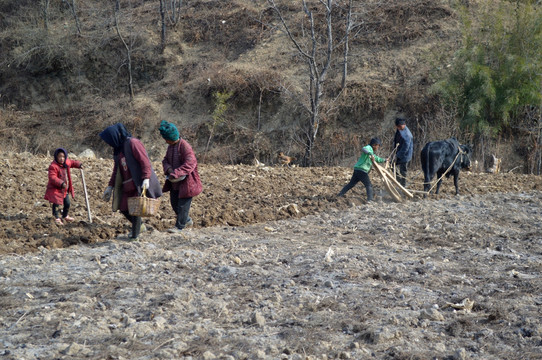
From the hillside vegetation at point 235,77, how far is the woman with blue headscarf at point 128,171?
1335 cm

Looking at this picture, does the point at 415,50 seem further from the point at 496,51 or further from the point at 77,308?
the point at 77,308

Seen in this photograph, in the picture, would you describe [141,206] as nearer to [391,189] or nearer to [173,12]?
[391,189]

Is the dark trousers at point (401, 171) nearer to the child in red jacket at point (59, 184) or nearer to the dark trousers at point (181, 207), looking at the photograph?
the dark trousers at point (181, 207)

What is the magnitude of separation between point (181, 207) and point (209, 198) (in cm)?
253

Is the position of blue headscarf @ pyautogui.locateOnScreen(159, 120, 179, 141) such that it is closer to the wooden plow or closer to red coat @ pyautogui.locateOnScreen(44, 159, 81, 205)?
red coat @ pyautogui.locateOnScreen(44, 159, 81, 205)

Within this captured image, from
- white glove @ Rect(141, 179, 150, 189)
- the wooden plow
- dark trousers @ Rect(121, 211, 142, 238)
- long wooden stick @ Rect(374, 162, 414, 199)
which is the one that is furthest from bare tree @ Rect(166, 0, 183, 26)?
white glove @ Rect(141, 179, 150, 189)

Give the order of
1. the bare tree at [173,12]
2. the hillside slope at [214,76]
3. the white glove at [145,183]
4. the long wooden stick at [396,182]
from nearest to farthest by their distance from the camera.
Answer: the white glove at [145,183] < the long wooden stick at [396,182] < the hillside slope at [214,76] < the bare tree at [173,12]

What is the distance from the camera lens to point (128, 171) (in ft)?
23.3

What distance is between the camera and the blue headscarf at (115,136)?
700 cm

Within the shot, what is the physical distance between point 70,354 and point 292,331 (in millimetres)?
1575

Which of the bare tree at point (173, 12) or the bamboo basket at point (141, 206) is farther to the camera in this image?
the bare tree at point (173, 12)

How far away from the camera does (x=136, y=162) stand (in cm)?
700

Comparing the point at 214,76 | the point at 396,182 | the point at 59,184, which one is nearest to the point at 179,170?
the point at 59,184

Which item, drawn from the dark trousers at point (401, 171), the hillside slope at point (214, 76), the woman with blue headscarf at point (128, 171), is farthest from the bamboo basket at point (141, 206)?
the hillside slope at point (214, 76)
